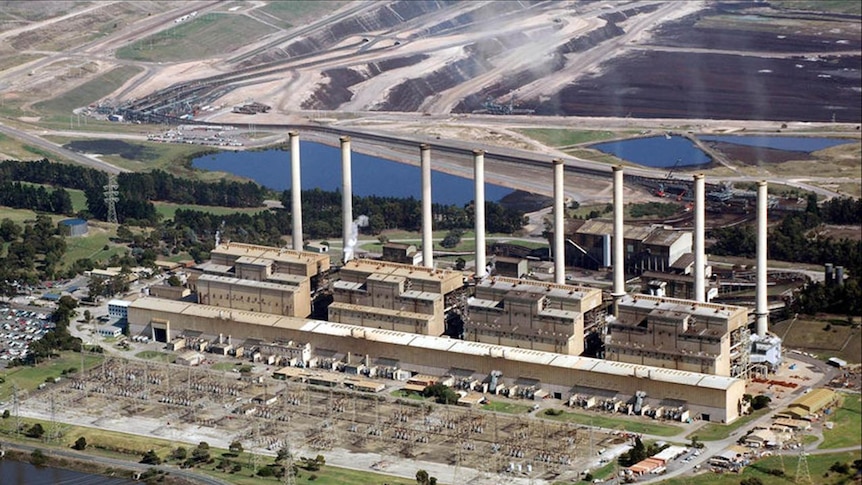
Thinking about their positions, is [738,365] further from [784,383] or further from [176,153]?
[176,153]

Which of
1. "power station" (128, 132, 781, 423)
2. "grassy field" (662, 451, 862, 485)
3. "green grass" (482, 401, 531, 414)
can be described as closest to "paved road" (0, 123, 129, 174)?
"power station" (128, 132, 781, 423)

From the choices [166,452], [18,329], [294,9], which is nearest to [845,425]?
[166,452]

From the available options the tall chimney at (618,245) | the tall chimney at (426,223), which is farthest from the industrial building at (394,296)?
the tall chimney at (618,245)

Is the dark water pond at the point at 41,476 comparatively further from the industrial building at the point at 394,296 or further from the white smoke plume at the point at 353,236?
the white smoke plume at the point at 353,236

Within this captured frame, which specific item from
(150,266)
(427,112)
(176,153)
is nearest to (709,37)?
(427,112)

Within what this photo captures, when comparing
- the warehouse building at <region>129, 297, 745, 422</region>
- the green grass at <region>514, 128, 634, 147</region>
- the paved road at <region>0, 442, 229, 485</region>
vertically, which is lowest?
the paved road at <region>0, 442, 229, 485</region>

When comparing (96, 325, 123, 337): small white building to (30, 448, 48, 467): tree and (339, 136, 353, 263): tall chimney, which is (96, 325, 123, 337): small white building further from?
(30, 448, 48, 467): tree

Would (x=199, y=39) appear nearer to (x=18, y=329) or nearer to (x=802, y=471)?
(x=18, y=329)
